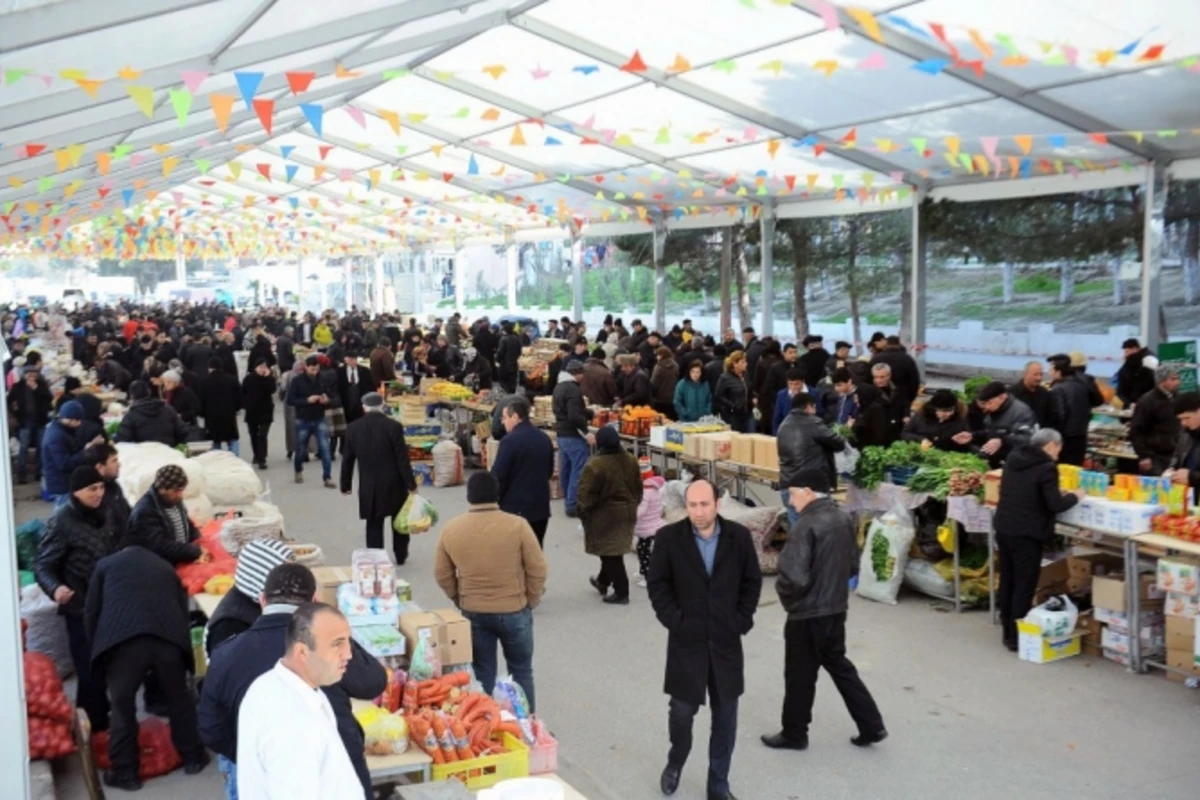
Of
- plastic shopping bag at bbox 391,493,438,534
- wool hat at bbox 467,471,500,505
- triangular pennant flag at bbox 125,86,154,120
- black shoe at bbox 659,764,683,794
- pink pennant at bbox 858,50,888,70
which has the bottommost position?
black shoe at bbox 659,764,683,794

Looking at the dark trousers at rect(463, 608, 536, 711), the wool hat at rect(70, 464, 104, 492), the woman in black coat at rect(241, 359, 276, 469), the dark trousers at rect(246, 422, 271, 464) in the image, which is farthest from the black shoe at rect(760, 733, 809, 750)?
the dark trousers at rect(246, 422, 271, 464)

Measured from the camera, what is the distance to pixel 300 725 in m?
3.16

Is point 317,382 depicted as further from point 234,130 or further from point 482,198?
point 482,198

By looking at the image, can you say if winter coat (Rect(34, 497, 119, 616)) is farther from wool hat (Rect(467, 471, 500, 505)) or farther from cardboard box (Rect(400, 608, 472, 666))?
wool hat (Rect(467, 471, 500, 505))

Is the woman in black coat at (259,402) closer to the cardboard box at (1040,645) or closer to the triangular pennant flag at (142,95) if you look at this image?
the triangular pennant flag at (142,95)

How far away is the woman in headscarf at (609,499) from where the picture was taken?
8.95 meters

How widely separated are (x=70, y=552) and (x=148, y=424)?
536 cm

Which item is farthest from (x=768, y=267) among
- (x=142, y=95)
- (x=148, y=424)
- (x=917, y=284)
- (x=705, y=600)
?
(x=705, y=600)

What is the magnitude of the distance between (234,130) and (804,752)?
11617mm

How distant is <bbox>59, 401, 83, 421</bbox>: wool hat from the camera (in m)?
10.5

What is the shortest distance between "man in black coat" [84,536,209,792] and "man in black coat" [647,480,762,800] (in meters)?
2.33

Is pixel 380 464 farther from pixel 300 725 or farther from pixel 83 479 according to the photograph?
pixel 300 725

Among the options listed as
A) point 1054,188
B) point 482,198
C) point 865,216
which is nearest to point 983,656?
point 1054,188

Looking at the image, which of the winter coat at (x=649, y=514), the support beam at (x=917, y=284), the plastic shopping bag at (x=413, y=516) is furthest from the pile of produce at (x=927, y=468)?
the support beam at (x=917, y=284)
